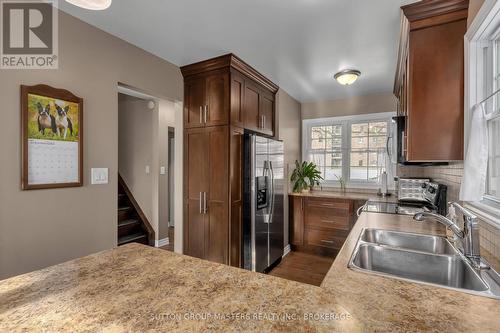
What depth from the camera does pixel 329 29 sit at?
2.07m

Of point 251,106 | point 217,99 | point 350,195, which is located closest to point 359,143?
point 350,195

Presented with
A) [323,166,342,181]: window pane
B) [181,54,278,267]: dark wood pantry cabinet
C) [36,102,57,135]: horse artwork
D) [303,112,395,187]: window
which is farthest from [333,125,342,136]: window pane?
[36,102,57,135]: horse artwork

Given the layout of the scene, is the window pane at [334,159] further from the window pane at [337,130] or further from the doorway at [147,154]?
the doorway at [147,154]

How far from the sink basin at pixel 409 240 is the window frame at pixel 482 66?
30 cm

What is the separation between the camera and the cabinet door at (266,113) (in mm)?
3381

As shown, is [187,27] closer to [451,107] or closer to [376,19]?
[376,19]

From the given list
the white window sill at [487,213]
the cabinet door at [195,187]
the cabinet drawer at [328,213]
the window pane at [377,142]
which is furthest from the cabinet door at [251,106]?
the white window sill at [487,213]

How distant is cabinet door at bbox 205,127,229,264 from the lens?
266 centimetres

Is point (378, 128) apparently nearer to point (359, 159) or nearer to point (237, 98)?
point (359, 159)

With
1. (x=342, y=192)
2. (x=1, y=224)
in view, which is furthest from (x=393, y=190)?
(x=1, y=224)

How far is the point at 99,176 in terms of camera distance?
2.08 m

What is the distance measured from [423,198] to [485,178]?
4.73ft

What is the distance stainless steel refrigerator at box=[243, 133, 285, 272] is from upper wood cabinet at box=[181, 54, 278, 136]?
0.34 m

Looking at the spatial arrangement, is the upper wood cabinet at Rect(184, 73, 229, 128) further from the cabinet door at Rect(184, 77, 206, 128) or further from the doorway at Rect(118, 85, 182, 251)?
the doorway at Rect(118, 85, 182, 251)
